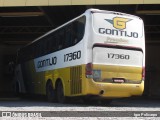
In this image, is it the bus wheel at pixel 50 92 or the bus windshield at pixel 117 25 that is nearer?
the bus windshield at pixel 117 25

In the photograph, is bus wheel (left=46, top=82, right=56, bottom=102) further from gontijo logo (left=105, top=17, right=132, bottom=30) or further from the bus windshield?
gontijo logo (left=105, top=17, right=132, bottom=30)

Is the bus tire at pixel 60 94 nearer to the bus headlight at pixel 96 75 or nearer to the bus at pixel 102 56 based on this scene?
the bus at pixel 102 56

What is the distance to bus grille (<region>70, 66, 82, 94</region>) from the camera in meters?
14.4

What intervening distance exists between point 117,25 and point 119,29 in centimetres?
17

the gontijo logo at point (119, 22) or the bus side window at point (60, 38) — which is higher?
the gontijo logo at point (119, 22)

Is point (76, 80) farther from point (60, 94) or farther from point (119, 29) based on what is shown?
point (119, 29)

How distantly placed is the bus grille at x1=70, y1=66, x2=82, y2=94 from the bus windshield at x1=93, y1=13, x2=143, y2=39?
1.66m

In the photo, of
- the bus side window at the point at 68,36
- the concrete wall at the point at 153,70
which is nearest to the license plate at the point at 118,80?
the bus side window at the point at 68,36

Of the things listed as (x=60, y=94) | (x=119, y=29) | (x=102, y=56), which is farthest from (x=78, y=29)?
(x=60, y=94)

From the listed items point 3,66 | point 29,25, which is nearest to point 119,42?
point 29,25

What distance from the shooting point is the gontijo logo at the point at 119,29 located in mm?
14484
